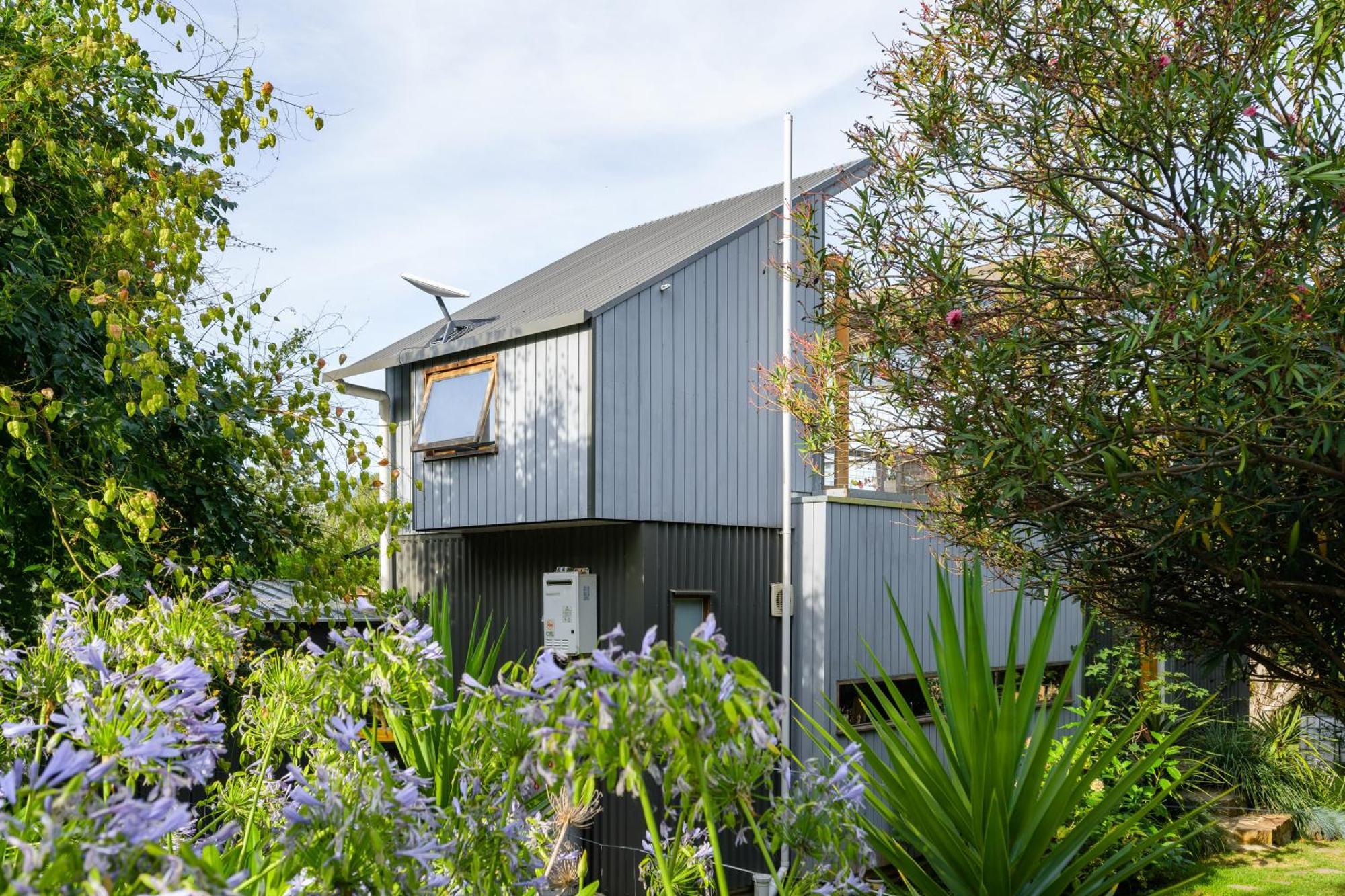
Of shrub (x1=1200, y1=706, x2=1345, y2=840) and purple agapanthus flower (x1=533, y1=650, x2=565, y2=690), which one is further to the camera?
shrub (x1=1200, y1=706, x2=1345, y2=840)

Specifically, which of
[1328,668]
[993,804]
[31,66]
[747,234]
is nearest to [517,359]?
[747,234]

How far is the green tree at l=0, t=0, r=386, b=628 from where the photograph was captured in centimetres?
496

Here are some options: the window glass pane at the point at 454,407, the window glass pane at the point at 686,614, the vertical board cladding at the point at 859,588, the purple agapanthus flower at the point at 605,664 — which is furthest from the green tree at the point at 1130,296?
the window glass pane at the point at 454,407

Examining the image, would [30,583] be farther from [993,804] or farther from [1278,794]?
[1278,794]

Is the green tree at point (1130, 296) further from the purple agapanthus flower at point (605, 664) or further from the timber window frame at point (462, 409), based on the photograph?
the timber window frame at point (462, 409)

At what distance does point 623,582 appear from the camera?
9.16 m

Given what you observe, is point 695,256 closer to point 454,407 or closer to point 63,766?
point 454,407

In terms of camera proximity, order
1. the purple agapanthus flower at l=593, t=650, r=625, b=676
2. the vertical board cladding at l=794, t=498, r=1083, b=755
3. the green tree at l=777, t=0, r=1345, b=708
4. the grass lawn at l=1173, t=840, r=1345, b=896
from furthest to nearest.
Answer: the vertical board cladding at l=794, t=498, r=1083, b=755 < the grass lawn at l=1173, t=840, r=1345, b=896 < the green tree at l=777, t=0, r=1345, b=708 < the purple agapanthus flower at l=593, t=650, r=625, b=676

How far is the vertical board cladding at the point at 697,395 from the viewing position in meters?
8.95

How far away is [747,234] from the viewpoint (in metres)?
10.0

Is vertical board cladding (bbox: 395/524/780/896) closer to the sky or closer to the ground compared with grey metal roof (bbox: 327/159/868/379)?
closer to the ground

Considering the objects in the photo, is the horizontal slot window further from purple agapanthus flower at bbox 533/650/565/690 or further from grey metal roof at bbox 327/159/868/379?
purple agapanthus flower at bbox 533/650/565/690

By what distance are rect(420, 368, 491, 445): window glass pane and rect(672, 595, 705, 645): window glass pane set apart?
8.08ft

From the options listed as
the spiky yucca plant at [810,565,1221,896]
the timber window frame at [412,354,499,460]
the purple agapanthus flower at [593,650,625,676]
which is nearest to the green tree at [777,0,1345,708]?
the spiky yucca plant at [810,565,1221,896]
